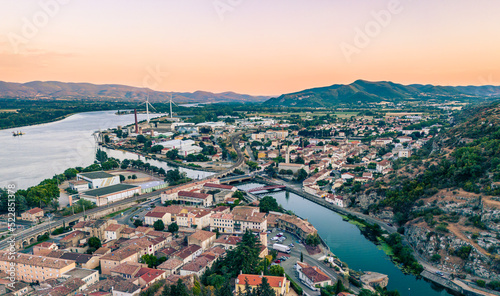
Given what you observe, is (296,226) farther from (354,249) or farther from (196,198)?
(196,198)

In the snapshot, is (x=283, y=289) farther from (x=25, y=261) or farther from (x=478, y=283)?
(x=25, y=261)

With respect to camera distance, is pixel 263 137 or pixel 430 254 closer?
pixel 430 254

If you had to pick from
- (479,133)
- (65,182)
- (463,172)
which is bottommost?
(65,182)

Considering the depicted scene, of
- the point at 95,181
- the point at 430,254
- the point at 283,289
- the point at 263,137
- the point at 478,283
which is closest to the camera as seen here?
the point at 283,289

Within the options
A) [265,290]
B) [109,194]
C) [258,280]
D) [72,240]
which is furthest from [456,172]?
[109,194]

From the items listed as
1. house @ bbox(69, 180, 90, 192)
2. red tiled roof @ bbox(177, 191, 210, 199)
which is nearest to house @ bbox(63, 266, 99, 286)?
red tiled roof @ bbox(177, 191, 210, 199)

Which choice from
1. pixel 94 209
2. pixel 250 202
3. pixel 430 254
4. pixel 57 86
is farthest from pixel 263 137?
pixel 57 86

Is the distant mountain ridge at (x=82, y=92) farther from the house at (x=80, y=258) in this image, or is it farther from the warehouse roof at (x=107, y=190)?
the house at (x=80, y=258)
